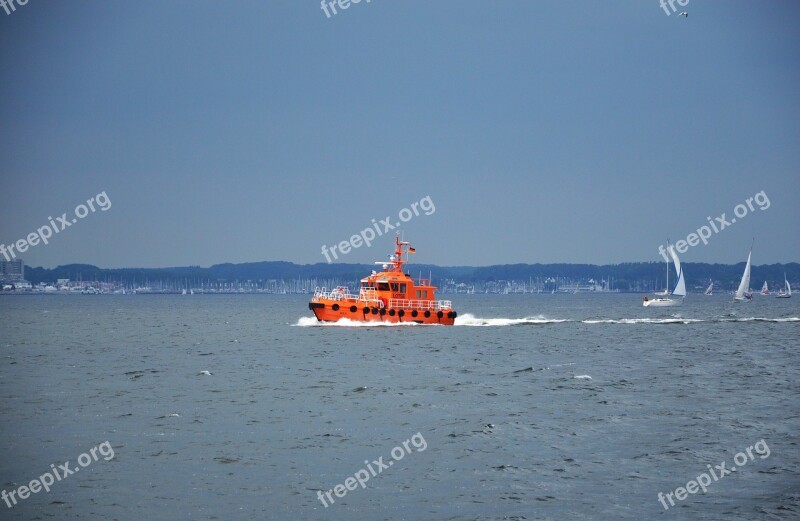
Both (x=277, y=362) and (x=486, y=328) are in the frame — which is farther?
(x=486, y=328)

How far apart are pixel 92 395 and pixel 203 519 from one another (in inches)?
758

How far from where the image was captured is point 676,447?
2356cm

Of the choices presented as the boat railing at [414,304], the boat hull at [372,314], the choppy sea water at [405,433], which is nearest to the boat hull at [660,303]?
the boat railing at [414,304]

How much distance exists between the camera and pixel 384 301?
70.2m

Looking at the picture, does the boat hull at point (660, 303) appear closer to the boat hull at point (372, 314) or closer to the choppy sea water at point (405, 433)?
the boat hull at point (372, 314)

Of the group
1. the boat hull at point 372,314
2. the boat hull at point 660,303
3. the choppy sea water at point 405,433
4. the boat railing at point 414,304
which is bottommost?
the boat hull at point 660,303

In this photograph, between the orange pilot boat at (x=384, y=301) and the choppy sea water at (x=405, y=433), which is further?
the orange pilot boat at (x=384, y=301)

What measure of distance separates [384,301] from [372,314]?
4.88 feet

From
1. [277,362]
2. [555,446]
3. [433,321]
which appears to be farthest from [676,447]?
[433,321]

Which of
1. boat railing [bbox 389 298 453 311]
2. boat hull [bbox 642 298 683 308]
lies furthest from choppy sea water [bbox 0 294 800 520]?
boat hull [bbox 642 298 683 308]

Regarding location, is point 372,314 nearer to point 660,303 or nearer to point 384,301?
point 384,301

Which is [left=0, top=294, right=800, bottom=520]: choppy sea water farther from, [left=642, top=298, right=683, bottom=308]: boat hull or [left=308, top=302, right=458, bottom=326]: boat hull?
[left=642, top=298, right=683, bottom=308]: boat hull

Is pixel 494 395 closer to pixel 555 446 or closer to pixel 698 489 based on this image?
pixel 555 446

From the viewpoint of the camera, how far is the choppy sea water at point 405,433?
18344 mm
